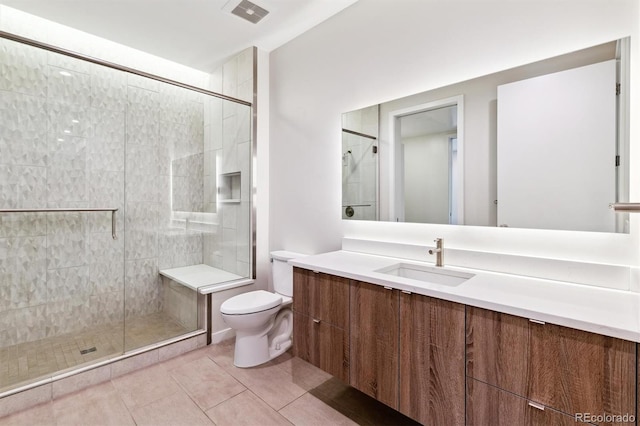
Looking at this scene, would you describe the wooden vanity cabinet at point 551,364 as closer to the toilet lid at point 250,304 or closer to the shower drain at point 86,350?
the toilet lid at point 250,304

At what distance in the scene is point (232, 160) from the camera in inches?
120

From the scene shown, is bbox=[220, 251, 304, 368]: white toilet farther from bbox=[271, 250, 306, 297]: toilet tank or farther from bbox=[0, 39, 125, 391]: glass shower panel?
bbox=[0, 39, 125, 391]: glass shower panel

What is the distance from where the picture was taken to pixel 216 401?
5.93 feet

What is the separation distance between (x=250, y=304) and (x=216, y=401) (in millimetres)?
623

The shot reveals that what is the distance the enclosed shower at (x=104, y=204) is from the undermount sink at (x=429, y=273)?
64.4 inches

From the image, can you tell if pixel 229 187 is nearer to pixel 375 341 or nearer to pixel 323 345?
pixel 323 345

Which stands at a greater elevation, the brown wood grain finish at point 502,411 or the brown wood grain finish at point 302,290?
the brown wood grain finish at point 302,290

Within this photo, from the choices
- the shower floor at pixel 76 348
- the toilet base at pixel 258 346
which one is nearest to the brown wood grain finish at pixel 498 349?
the toilet base at pixel 258 346

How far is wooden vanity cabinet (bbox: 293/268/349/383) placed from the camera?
1612 mm

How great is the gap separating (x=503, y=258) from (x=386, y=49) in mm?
1531

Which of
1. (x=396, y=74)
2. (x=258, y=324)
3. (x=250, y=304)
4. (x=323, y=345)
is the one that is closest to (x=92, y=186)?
(x=250, y=304)

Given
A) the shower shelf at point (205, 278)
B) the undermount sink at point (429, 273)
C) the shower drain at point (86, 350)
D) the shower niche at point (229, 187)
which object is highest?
the shower niche at point (229, 187)

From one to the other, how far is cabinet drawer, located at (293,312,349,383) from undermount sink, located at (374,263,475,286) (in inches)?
17.2

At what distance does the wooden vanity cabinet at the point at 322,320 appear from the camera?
1.61 m
